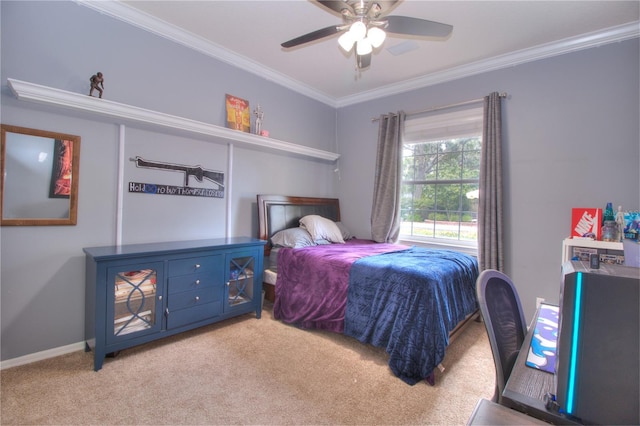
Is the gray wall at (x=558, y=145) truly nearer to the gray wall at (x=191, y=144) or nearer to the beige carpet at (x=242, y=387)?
the gray wall at (x=191, y=144)

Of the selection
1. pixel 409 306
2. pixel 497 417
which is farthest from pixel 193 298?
pixel 497 417

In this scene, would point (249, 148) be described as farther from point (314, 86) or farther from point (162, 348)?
point (162, 348)

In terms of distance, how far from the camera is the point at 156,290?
7.39ft

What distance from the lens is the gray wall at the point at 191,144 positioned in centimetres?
207

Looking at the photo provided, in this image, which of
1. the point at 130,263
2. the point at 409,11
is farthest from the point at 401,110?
the point at 130,263

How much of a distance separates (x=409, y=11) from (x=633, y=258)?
7.83 feet

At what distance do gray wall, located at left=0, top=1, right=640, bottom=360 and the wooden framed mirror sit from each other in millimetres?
66

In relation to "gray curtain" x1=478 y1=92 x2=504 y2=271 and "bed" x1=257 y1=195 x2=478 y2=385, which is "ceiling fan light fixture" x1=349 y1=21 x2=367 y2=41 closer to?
"bed" x1=257 y1=195 x2=478 y2=385

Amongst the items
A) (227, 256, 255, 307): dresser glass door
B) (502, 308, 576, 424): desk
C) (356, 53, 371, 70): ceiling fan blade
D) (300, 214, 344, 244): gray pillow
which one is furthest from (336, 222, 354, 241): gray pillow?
(502, 308, 576, 424): desk

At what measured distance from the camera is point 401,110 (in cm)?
374

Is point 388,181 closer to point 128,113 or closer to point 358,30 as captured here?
point 358,30

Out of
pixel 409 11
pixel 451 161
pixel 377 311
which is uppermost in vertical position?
pixel 409 11

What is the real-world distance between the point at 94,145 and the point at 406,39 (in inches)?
111

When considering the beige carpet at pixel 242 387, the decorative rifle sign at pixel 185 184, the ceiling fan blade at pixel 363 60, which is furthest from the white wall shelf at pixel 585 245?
the decorative rifle sign at pixel 185 184
